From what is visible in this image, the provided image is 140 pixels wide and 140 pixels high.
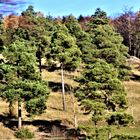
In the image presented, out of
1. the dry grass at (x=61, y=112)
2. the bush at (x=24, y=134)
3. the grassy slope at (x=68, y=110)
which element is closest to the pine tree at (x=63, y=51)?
the dry grass at (x=61, y=112)

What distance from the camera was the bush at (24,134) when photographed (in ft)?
133

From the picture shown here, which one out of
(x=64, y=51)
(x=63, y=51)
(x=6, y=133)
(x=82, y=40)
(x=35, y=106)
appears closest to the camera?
(x=6, y=133)

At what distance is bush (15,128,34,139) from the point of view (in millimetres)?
40531

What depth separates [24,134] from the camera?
40.7m

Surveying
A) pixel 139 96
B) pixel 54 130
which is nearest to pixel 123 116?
pixel 54 130


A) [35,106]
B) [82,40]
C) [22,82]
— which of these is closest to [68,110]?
[35,106]

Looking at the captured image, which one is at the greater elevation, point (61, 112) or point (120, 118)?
point (61, 112)

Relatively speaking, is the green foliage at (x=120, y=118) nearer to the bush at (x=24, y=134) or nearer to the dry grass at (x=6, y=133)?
the bush at (x=24, y=134)

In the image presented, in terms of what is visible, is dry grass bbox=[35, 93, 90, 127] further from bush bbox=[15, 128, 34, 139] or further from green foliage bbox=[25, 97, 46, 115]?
bush bbox=[15, 128, 34, 139]

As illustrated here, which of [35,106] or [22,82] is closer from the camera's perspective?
[35,106]

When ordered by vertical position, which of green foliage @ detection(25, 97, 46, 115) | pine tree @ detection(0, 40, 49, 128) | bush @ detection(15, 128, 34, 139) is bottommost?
bush @ detection(15, 128, 34, 139)

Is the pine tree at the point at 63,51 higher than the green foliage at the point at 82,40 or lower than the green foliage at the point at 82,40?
lower

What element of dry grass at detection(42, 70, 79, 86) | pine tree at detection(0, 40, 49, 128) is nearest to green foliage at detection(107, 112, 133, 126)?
pine tree at detection(0, 40, 49, 128)

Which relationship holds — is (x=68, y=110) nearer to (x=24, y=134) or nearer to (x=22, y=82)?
(x=22, y=82)
